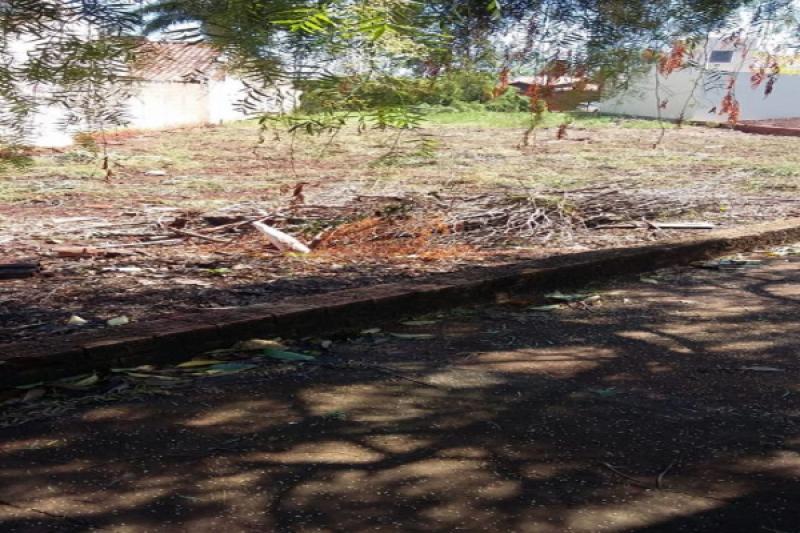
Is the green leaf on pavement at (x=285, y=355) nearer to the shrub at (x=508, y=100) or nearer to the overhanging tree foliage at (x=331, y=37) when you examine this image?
the shrub at (x=508, y=100)

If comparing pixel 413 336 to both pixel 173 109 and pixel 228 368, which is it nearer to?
pixel 228 368

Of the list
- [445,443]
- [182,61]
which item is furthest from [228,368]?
Answer: [182,61]

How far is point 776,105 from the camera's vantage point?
3312 cm

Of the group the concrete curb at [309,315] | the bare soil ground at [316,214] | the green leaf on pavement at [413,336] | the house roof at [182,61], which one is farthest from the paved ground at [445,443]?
the house roof at [182,61]

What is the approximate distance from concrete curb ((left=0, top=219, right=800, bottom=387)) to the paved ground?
0.22 metres

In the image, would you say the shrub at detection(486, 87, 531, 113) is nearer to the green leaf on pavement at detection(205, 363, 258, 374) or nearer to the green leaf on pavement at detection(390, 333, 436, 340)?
the green leaf on pavement at detection(390, 333, 436, 340)

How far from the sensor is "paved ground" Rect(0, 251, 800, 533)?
3.10 meters

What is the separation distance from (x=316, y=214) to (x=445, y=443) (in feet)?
22.0

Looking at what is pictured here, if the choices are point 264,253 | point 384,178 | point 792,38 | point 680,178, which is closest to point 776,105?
point 680,178

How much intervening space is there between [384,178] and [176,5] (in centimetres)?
1127

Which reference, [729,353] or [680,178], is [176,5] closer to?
[729,353]

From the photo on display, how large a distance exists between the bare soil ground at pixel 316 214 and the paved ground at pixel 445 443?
1002 millimetres

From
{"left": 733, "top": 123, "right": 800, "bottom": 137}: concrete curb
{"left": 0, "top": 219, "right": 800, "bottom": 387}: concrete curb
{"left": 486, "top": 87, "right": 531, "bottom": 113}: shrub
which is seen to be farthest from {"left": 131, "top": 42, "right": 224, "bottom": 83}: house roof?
{"left": 733, "top": 123, "right": 800, "bottom": 137}: concrete curb

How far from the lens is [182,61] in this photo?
2.65 meters
